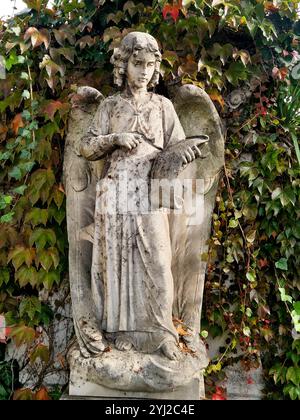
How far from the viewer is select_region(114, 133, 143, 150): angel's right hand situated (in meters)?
2.78

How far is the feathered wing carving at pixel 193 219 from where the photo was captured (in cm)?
312

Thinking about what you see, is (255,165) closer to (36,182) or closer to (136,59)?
(136,59)

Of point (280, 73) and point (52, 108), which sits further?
point (280, 73)

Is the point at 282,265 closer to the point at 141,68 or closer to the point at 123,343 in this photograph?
the point at 123,343

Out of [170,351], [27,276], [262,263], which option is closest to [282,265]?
[262,263]

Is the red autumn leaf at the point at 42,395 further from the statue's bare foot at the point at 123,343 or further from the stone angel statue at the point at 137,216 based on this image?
the statue's bare foot at the point at 123,343

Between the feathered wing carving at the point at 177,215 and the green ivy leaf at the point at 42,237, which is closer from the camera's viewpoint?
the feathered wing carving at the point at 177,215

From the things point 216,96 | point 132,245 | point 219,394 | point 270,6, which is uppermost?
point 270,6

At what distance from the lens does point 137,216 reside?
9.27 ft

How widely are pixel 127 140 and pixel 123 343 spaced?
1.10 meters

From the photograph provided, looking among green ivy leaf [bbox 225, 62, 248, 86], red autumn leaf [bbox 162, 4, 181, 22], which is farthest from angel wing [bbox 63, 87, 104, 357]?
green ivy leaf [bbox 225, 62, 248, 86]

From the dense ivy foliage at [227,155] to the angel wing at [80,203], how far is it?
7.6 inches

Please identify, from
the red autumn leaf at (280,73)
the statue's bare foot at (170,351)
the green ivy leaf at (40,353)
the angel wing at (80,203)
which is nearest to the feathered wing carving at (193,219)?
the statue's bare foot at (170,351)

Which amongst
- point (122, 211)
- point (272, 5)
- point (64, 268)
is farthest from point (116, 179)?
point (272, 5)
